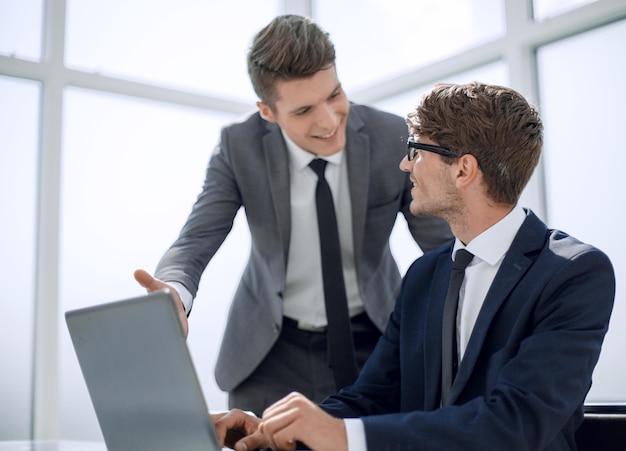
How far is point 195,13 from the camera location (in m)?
4.06

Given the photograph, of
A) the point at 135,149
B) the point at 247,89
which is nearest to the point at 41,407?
the point at 135,149

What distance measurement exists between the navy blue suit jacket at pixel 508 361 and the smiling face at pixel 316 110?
56 cm

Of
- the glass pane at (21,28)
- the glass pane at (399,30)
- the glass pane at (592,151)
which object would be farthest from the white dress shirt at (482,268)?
the glass pane at (21,28)

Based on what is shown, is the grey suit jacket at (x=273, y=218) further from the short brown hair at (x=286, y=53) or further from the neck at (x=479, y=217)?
the neck at (x=479, y=217)

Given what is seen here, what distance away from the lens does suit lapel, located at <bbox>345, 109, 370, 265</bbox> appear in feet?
7.50

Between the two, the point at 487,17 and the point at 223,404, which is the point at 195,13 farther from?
the point at 223,404

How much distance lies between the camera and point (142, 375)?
1.16 meters

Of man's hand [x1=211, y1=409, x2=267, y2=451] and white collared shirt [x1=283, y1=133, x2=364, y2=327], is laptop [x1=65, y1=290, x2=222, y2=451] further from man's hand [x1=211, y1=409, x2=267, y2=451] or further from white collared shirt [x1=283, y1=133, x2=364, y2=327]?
white collared shirt [x1=283, y1=133, x2=364, y2=327]

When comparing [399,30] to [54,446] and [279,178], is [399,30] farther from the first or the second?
[54,446]

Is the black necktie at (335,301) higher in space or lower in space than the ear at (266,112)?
lower

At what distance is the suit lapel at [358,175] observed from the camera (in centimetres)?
229

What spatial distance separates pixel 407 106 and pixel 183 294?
2.33 meters

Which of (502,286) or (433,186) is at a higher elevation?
(433,186)

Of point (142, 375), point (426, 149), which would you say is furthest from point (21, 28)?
point (142, 375)
